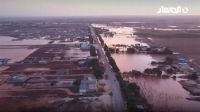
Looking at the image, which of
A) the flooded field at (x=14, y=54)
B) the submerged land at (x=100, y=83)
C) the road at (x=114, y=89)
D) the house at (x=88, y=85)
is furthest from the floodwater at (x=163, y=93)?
the flooded field at (x=14, y=54)

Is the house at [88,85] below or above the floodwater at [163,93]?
above

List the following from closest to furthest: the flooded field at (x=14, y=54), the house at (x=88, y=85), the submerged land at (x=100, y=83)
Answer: the submerged land at (x=100, y=83)
the house at (x=88, y=85)
the flooded field at (x=14, y=54)

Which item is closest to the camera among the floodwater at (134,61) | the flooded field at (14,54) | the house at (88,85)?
the house at (88,85)

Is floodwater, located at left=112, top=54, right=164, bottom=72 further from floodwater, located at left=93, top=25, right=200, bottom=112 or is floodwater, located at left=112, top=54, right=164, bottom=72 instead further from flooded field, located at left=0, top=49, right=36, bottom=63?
flooded field, located at left=0, top=49, right=36, bottom=63

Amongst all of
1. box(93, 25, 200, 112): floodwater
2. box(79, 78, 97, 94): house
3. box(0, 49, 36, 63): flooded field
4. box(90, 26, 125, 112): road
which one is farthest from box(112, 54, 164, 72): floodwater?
box(0, 49, 36, 63): flooded field

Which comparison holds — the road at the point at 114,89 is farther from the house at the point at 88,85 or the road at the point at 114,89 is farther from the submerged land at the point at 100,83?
the house at the point at 88,85

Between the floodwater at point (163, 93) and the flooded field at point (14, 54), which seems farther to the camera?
the flooded field at point (14, 54)

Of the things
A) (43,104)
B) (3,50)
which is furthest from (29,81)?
(3,50)

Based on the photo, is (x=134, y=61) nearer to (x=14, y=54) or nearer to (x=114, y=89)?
(x=114, y=89)

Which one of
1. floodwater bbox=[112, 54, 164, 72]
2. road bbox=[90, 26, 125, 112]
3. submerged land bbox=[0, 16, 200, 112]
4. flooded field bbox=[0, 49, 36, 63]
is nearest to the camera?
road bbox=[90, 26, 125, 112]

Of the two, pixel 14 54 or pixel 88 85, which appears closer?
pixel 88 85

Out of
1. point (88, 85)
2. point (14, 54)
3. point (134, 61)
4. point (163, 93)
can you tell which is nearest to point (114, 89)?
point (88, 85)

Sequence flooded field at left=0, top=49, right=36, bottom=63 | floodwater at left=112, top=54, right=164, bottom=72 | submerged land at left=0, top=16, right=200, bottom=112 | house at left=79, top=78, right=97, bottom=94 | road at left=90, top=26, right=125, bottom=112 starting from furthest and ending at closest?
flooded field at left=0, top=49, right=36, bottom=63 < floodwater at left=112, top=54, right=164, bottom=72 < house at left=79, top=78, right=97, bottom=94 < submerged land at left=0, top=16, right=200, bottom=112 < road at left=90, top=26, right=125, bottom=112
